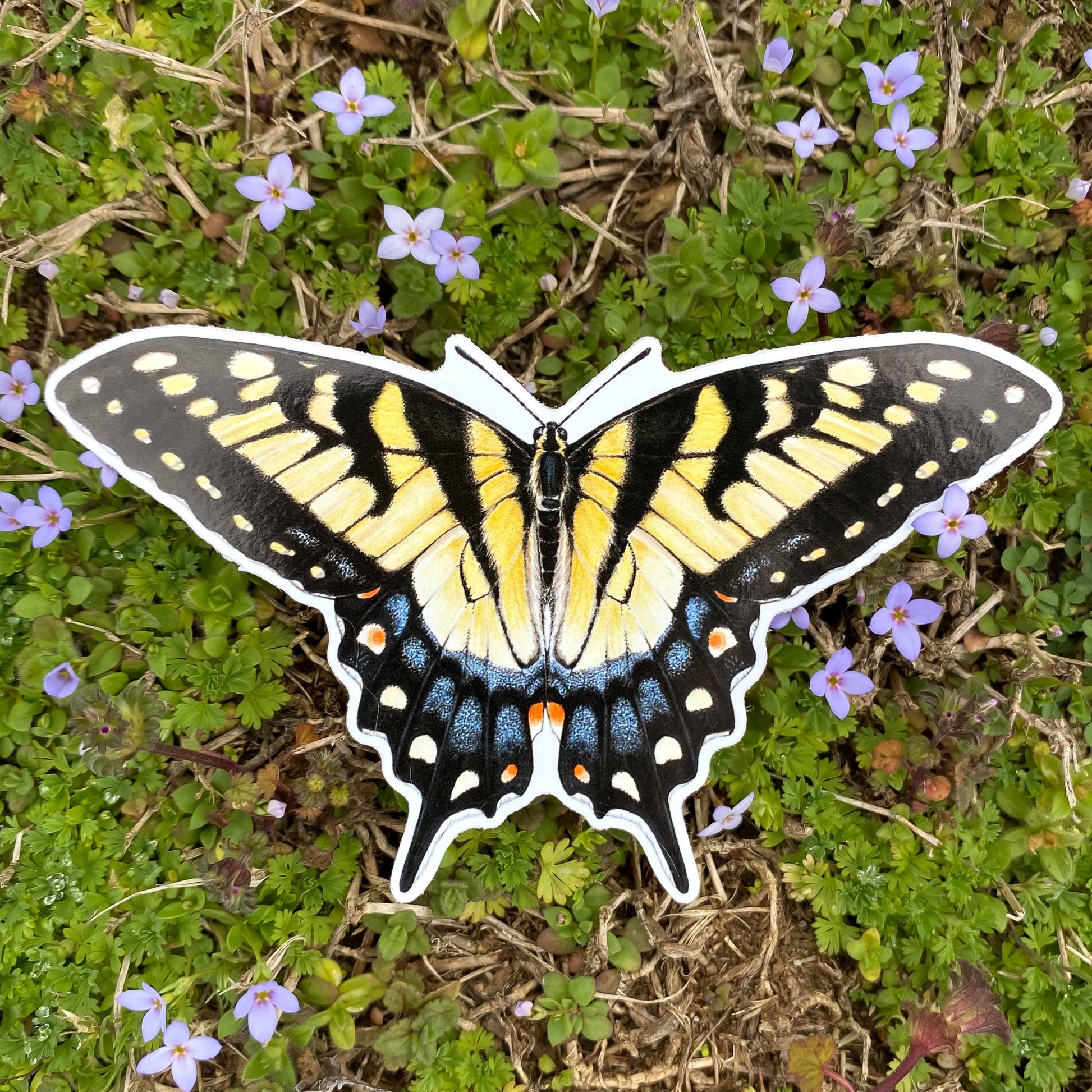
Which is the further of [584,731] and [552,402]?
[552,402]

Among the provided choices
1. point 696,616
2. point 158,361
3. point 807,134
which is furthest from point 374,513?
point 807,134

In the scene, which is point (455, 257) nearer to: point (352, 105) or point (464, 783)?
point (352, 105)

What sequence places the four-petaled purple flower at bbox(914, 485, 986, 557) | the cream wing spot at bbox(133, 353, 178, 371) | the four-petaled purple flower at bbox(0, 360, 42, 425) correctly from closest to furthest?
the cream wing spot at bbox(133, 353, 178, 371)
the four-petaled purple flower at bbox(914, 485, 986, 557)
the four-petaled purple flower at bbox(0, 360, 42, 425)

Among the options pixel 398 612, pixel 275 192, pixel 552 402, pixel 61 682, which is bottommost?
pixel 61 682

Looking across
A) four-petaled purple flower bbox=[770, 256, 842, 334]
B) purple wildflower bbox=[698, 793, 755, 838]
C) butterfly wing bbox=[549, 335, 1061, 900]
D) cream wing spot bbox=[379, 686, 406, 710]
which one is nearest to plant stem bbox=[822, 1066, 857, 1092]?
purple wildflower bbox=[698, 793, 755, 838]

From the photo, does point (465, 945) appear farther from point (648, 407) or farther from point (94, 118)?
point (94, 118)

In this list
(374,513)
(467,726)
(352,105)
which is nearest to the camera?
(374,513)

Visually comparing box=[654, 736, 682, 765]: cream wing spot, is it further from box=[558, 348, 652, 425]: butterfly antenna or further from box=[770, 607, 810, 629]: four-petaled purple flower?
box=[558, 348, 652, 425]: butterfly antenna

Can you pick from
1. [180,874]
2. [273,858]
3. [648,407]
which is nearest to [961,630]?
[648,407]
